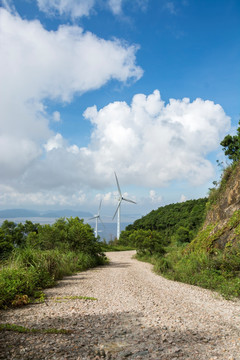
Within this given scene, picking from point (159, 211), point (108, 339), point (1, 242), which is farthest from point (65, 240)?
point (159, 211)

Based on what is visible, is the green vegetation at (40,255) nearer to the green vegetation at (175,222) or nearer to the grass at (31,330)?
the grass at (31,330)

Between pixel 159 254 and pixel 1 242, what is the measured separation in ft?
41.3

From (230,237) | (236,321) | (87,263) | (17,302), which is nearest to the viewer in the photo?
(236,321)

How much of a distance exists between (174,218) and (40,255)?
39.0m

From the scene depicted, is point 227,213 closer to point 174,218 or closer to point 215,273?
point 215,273

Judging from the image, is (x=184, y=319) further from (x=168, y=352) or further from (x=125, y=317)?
(x=168, y=352)

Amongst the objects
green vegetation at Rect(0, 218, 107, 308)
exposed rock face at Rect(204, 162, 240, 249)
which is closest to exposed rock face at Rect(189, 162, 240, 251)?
exposed rock face at Rect(204, 162, 240, 249)

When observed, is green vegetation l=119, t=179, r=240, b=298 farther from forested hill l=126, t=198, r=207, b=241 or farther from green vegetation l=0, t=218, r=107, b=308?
forested hill l=126, t=198, r=207, b=241

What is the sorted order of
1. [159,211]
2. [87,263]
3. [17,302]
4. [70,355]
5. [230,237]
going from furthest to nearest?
[159,211], [87,263], [230,237], [17,302], [70,355]

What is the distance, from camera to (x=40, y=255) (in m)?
11.3

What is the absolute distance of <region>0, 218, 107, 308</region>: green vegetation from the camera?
7.85 meters

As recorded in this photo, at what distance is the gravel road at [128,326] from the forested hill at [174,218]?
106ft

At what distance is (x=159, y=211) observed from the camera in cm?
5666

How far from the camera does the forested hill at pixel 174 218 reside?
41.8m
